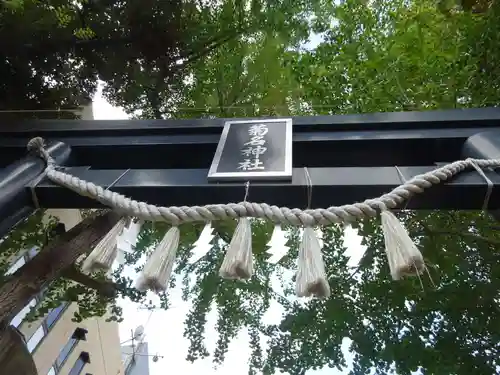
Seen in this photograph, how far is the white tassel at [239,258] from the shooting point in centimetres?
71

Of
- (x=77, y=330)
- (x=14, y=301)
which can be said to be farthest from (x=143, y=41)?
(x=77, y=330)

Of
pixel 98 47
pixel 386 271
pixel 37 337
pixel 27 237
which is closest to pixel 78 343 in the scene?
pixel 37 337

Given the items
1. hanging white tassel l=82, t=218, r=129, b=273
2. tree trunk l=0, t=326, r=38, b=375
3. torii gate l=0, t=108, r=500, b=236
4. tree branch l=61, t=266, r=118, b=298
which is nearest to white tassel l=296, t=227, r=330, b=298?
torii gate l=0, t=108, r=500, b=236

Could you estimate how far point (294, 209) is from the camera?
79cm

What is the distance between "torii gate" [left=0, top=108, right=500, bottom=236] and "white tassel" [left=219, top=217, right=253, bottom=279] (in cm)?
10

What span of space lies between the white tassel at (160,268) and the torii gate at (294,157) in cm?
11

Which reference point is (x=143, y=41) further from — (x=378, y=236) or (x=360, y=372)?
(x=360, y=372)

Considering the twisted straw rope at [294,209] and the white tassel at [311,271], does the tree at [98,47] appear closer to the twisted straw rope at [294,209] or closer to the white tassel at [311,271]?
the twisted straw rope at [294,209]

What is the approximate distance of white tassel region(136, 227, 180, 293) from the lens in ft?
2.41

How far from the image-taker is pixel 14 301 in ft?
3.96

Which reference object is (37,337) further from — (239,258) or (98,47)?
(239,258)

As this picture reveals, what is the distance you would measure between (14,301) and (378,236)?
1.29 metres

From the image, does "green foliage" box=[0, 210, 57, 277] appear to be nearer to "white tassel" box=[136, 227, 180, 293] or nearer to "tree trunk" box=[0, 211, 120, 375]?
"tree trunk" box=[0, 211, 120, 375]

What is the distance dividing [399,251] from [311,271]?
0.15 m
